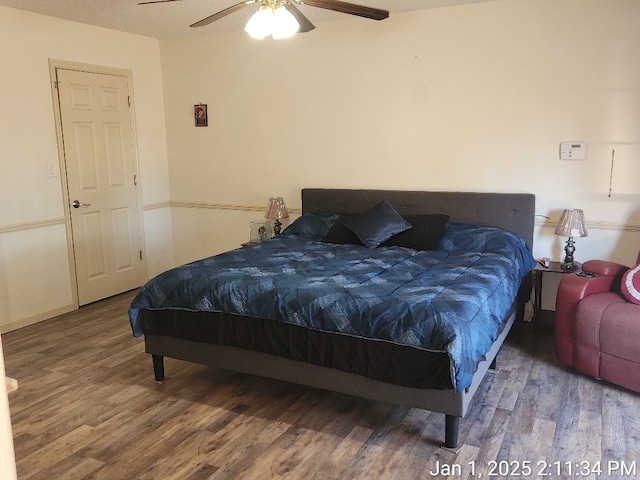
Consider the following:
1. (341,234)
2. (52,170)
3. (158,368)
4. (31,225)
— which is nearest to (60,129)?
(52,170)

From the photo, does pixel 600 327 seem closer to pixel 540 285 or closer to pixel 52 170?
pixel 540 285

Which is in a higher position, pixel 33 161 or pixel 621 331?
pixel 33 161

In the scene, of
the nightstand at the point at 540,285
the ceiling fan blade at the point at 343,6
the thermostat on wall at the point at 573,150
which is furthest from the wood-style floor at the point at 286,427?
the ceiling fan blade at the point at 343,6

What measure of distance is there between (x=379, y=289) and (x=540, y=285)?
5.92 ft

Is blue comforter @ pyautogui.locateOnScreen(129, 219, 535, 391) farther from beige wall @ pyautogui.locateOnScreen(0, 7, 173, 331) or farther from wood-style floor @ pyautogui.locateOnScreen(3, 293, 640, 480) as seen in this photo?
beige wall @ pyautogui.locateOnScreen(0, 7, 173, 331)

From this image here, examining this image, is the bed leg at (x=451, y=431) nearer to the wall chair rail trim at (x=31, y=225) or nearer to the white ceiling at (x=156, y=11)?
the white ceiling at (x=156, y=11)

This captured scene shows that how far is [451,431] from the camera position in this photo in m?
2.66

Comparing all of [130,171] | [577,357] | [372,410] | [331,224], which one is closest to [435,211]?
[331,224]

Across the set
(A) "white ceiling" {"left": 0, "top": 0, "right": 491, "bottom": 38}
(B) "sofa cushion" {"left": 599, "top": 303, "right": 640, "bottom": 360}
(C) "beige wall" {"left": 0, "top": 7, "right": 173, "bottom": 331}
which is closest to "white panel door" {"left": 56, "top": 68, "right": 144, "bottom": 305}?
(C) "beige wall" {"left": 0, "top": 7, "right": 173, "bottom": 331}

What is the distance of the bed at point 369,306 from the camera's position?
2629 millimetres

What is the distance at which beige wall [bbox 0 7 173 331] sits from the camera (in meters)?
4.32

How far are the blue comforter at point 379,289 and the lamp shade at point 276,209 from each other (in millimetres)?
929

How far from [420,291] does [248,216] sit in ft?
9.65

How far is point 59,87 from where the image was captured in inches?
183
